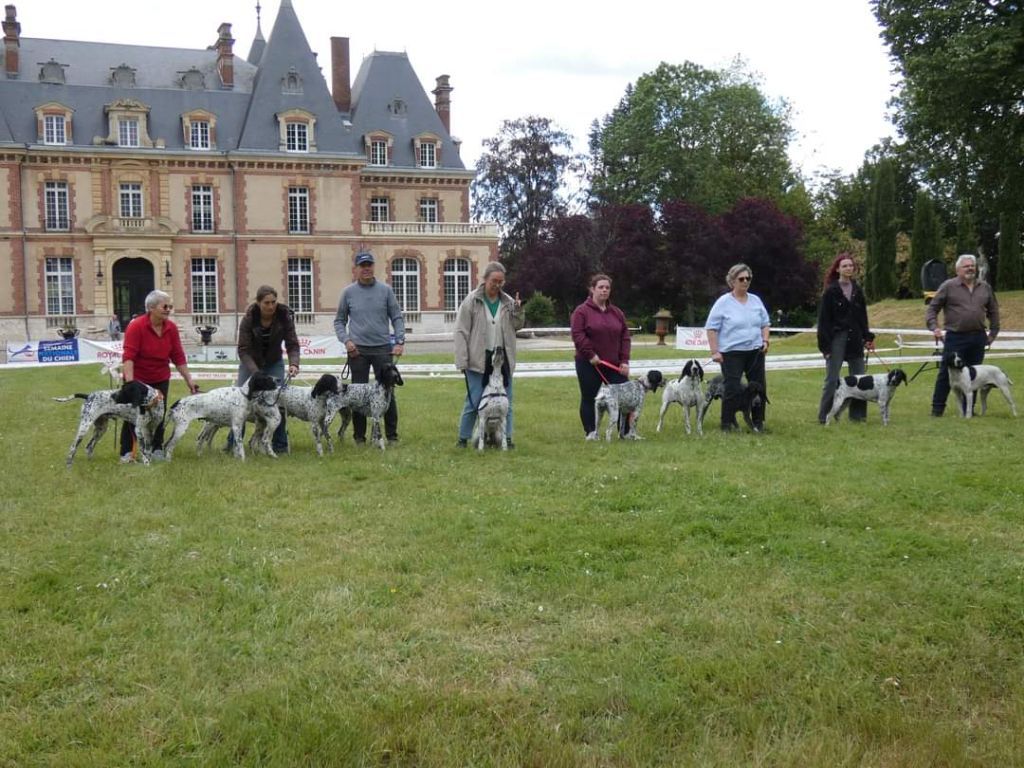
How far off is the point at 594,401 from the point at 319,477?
3.19 m

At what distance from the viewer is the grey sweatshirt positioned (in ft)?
32.0

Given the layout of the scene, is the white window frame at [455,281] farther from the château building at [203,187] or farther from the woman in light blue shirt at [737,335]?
the woman in light blue shirt at [737,335]

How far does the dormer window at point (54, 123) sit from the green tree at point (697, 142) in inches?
1158

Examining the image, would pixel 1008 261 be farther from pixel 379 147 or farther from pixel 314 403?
pixel 314 403

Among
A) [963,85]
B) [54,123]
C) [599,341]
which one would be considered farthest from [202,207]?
[599,341]

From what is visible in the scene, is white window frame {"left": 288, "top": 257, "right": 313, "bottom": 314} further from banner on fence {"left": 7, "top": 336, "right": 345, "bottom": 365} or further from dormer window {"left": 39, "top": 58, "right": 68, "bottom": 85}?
banner on fence {"left": 7, "top": 336, "right": 345, "bottom": 365}

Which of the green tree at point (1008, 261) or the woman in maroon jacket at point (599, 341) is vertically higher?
the green tree at point (1008, 261)

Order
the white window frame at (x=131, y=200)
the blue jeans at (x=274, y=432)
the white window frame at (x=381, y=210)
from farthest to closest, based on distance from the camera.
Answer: the white window frame at (x=381, y=210), the white window frame at (x=131, y=200), the blue jeans at (x=274, y=432)

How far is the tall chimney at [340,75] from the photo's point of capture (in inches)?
1844

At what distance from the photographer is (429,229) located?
149ft

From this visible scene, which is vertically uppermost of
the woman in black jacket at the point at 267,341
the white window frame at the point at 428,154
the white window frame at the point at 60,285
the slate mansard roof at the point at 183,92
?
the slate mansard roof at the point at 183,92

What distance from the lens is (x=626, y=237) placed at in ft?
163

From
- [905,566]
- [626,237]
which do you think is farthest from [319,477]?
[626,237]

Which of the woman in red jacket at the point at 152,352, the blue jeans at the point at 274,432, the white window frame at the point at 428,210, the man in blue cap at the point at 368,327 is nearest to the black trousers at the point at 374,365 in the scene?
the man in blue cap at the point at 368,327
